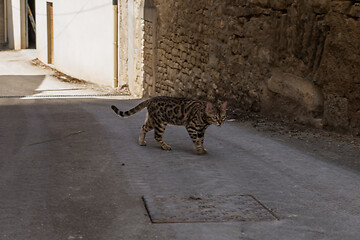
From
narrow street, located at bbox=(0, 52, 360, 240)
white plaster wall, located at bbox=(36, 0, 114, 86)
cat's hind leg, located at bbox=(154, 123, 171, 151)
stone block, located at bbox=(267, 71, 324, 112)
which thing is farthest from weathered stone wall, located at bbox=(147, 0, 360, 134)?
white plaster wall, located at bbox=(36, 0, 114, 86)

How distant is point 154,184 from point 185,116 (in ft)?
4.97

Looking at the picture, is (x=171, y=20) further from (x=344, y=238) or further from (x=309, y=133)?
(x=344, y=238)

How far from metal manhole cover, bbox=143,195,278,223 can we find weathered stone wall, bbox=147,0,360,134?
3038 millimetres

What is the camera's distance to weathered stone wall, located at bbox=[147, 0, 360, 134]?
7605 millimetres

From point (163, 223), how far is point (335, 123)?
4.04m

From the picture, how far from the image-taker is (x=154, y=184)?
18.6 ft

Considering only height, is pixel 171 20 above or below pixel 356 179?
above

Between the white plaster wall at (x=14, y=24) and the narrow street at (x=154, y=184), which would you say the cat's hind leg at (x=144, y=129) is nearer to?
the narrow street at (x=154, y=184)

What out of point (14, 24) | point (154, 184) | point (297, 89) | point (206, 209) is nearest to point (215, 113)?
point (154, 184)

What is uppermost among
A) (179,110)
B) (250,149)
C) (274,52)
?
(274,52)

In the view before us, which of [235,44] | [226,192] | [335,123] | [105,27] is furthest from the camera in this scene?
[105,27]

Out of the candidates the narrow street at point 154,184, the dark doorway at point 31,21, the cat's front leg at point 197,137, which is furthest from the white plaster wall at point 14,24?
the cat's front leg at point 197,137

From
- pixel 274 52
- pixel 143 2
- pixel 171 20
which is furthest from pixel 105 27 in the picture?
pixel 274 52

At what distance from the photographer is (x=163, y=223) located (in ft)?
15.1
